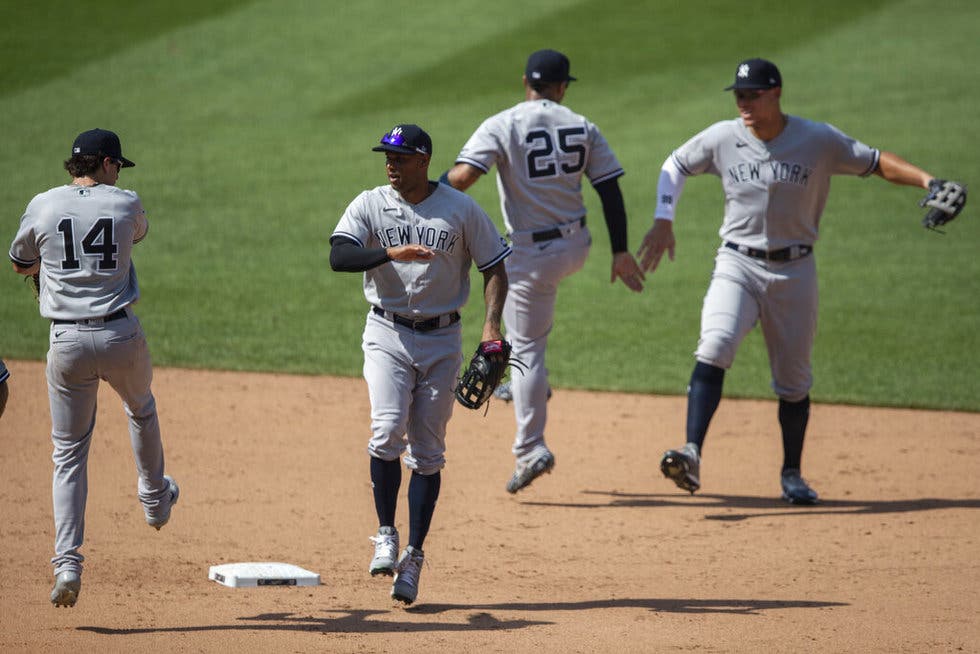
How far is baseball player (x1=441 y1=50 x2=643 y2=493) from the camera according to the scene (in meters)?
7.13

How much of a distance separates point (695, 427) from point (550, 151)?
1.70 m

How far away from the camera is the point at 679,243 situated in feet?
42.9

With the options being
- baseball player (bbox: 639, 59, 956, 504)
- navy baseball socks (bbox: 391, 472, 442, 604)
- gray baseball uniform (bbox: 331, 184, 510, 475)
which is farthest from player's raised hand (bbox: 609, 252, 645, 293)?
navy baseball socks (bbox: 391, 472, 442, 604)

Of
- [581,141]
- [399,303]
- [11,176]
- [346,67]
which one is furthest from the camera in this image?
[346,67]

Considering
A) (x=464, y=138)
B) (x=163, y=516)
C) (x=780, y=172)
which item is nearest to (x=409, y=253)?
(x=163, y=516)

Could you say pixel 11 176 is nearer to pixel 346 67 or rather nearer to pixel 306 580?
pixel 346 67

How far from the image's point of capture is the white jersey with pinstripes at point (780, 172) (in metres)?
6.80

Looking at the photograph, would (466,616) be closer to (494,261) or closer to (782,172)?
(494,261)

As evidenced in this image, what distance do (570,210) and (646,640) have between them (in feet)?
9.62

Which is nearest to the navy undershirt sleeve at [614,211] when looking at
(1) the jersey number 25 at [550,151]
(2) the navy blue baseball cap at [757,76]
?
(1) the jersey number 25 at [550,151]

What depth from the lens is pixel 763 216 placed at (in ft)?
22.4

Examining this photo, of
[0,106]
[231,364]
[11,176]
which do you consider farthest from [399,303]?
[0,106]

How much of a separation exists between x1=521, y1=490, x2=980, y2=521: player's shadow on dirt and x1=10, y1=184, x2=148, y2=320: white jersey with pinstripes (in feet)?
9.32

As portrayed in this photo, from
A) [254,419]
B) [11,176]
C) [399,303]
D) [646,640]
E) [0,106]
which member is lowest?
[646,640]
